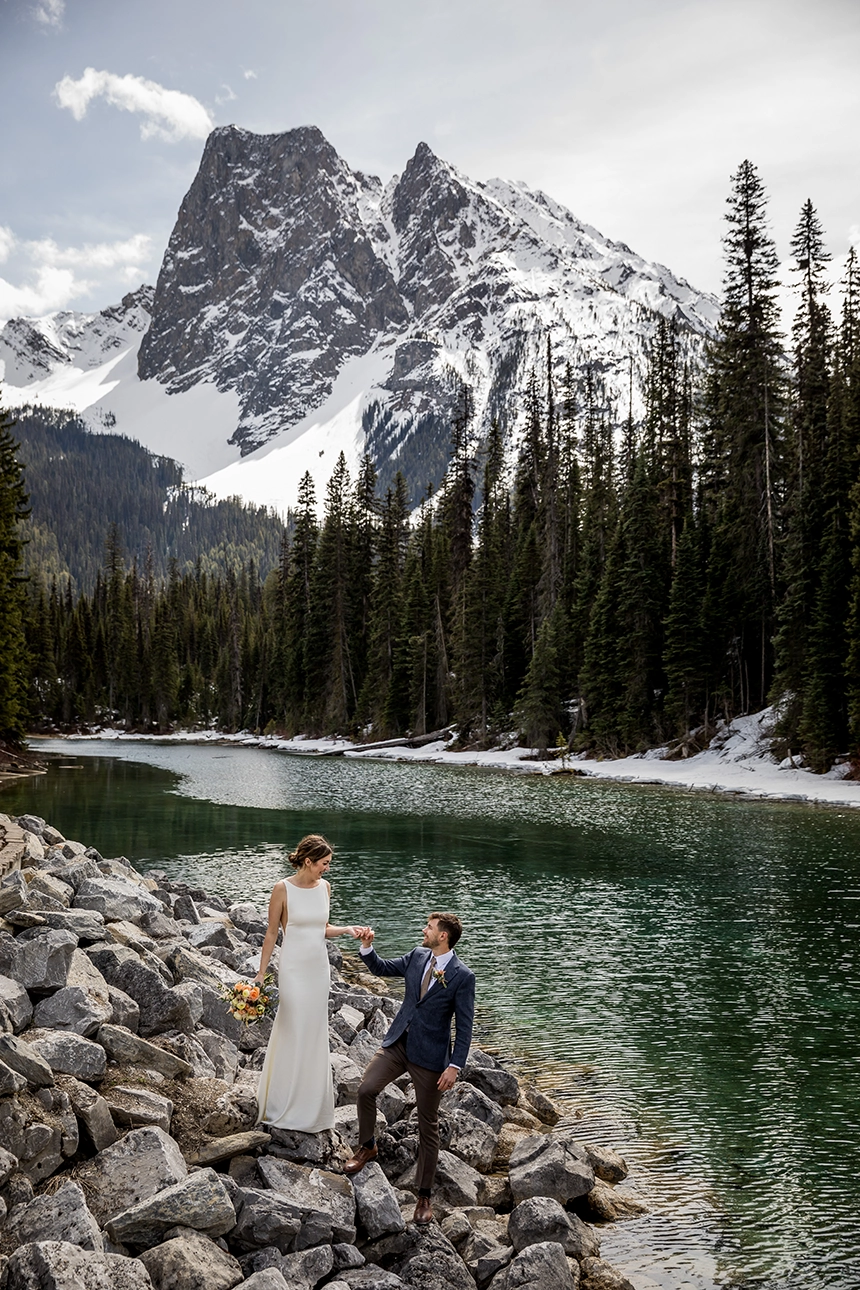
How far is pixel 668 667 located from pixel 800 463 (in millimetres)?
11573

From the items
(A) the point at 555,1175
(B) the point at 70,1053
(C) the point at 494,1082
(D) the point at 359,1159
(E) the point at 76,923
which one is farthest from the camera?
(E) the point at 76,923

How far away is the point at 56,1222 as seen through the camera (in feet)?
17.9

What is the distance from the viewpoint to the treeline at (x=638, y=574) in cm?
4050

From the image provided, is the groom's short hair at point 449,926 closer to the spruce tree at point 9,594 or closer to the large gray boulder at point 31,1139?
the large gray boulder at point 31,1139

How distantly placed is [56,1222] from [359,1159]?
215cm

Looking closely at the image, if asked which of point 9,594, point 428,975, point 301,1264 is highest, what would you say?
point 9,594

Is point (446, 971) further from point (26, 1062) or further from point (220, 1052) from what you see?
point (220, 1052)

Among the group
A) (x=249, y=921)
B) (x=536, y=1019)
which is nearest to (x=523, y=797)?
(x=249, y=921)

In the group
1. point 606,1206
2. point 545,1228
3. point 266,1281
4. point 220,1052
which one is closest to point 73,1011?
point 220,1052

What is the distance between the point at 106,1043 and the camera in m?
7.47

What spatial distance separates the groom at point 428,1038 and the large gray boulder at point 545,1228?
0.63 metres

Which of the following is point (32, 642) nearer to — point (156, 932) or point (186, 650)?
point (186, 650)

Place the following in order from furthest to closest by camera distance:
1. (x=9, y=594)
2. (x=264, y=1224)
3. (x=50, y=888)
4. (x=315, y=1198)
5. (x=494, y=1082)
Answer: (x=9, y=594)
(x=50, y=888)
(x=494, y=1082)
(x=315, y=1198)
(x=264, y=1224)

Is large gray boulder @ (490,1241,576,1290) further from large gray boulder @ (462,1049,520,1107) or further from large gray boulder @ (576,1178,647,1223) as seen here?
large gray boulder @ (462,1049,520,1107)
